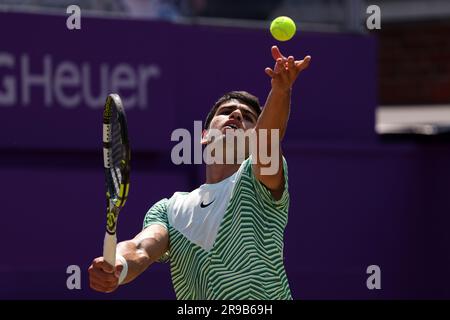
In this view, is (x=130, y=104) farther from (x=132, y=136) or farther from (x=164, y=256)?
(x=164, y=256)

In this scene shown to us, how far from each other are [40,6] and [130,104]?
899 mm

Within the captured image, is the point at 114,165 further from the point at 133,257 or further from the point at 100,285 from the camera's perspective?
the point at 100,285

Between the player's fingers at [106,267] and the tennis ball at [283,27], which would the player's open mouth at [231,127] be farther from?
the player's fingers at [106,267]

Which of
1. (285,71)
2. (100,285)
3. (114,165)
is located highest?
(285,71)

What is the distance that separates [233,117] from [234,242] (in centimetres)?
46

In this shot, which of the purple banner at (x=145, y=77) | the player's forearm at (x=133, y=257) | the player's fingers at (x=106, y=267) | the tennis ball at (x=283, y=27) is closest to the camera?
the player's fingers at (x=106, y=267)

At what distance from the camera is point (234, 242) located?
4219mm

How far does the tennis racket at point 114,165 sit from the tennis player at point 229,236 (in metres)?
0.20

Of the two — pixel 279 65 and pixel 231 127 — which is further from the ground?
pixel 279 65

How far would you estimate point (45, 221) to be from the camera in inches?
318

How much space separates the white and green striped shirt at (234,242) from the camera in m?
4.20

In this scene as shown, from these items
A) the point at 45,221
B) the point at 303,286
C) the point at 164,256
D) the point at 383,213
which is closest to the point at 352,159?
the point at 383,213

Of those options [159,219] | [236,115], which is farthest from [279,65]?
[159,219]

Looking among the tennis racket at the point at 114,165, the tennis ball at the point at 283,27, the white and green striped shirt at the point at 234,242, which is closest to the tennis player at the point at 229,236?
the white and green striped shirt at the point at 234,242
